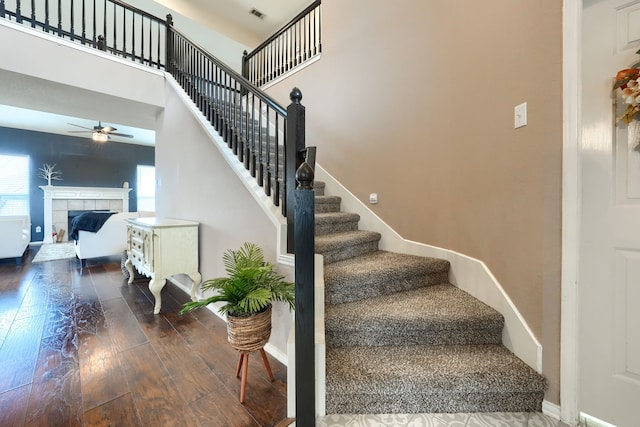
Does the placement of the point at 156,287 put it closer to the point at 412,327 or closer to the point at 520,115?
the point at 412,327

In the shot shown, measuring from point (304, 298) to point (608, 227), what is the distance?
1356mm

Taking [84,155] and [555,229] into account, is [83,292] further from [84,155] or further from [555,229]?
[84,155]

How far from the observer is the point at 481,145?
1.60m

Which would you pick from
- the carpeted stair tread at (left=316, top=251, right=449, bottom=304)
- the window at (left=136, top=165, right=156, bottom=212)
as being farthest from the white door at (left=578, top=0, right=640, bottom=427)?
the window at (left=136, top=165, right=156, bottom=212)

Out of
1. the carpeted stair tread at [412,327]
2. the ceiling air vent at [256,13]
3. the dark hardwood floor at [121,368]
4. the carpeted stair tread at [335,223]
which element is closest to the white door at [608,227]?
the carpeted stair tread at [412,327]

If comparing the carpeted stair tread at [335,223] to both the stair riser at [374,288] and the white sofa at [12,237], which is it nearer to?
the stair riser at [374,288]

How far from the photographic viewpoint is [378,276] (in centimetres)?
170

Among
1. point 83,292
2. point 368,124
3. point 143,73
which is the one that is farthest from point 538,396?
point 143,73

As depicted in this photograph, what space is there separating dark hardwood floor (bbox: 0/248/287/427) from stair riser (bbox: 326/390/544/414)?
12.8 inches

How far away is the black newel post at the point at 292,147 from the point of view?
59.3 inches

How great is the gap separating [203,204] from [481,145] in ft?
7.94

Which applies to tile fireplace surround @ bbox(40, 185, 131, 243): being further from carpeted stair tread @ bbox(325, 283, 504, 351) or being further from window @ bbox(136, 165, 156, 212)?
carpeted stair tread @ bbox(325, 283, 504, 351)

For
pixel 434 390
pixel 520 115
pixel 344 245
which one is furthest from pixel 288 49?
pixel 434 390

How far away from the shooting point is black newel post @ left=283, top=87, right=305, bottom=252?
1.51m
